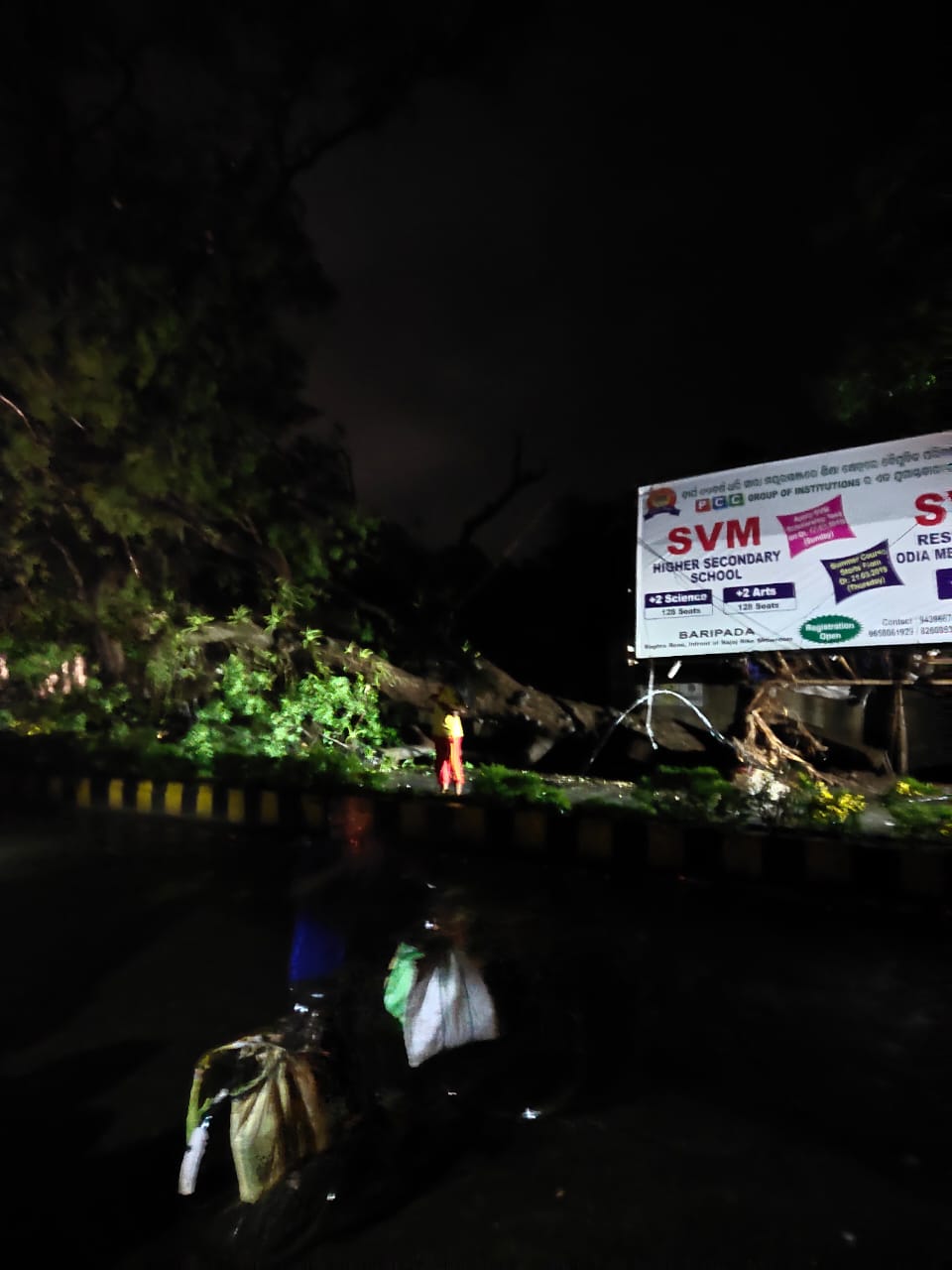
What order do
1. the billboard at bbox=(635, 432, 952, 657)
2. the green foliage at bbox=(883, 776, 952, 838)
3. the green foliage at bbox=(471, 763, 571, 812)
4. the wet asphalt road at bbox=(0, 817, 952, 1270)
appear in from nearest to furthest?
the wet asphalt road at bbox=(0, 817, 952, 1270) → the green foliage at bbox=(883, 776, 952, 838) → the green foliage at bbox=(471, 763, 571, 812) → the billboard at bbox=(635, 432, 952, 657)

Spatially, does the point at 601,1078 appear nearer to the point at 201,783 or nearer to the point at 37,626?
the point at 201,783

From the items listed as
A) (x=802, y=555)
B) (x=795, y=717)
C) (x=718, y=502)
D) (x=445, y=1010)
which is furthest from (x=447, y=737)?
(x=445, y=1010)

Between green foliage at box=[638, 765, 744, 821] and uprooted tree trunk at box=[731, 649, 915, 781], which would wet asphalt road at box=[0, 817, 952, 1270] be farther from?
uprooted tree trunk at box=[731, 649, 915, 781]

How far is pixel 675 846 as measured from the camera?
6.54 metres

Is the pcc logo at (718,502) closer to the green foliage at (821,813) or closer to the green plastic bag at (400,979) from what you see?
the green foliage at (821,813)

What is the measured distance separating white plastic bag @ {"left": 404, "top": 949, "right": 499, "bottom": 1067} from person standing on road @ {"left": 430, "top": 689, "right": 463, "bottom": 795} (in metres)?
4.15

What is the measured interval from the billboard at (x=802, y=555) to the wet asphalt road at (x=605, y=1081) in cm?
319

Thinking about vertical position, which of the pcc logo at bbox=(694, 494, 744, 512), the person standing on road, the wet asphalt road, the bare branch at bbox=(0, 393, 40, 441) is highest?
the bare branch at bbox=(0, 393, 40, 441)

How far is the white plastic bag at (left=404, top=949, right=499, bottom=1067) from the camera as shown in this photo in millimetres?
3547

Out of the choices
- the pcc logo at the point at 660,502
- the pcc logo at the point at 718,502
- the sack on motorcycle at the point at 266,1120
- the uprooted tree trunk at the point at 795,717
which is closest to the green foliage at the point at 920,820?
the uprooted tree trunk at the point at 795,717

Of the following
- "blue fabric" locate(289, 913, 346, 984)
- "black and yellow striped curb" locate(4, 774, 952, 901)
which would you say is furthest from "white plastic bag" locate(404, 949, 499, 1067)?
"black and yellow striped curb" locate(4, 774, 952, 901)

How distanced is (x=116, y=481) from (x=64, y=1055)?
850cm

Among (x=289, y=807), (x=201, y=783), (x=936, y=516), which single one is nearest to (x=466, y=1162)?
(x=289, y=807)

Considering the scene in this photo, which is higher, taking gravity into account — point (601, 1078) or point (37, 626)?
point (37, 626)
